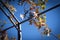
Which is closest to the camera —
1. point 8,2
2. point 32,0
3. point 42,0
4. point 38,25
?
point 38,25

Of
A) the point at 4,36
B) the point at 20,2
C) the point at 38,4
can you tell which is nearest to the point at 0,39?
the point at 4,36

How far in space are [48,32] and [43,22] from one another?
158 millimetres

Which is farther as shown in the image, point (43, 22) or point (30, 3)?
point (30, 3)

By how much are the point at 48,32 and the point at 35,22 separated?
0.64ft

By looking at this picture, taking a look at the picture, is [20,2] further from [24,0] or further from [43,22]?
[43,22]

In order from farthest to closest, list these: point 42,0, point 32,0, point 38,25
Answer: point 32,0 → point 42,0 → point 38,25

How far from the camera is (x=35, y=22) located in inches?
48.4

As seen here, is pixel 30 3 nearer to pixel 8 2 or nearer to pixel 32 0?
pixel 32 0

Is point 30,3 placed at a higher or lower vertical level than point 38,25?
higher

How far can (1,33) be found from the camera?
1443 millimetres

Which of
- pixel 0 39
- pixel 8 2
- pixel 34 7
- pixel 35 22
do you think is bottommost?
pixel 0 39

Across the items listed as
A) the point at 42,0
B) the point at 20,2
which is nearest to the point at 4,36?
the point at 20,2

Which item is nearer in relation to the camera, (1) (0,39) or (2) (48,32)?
(2) (48,32)

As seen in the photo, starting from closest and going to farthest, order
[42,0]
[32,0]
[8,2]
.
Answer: [42,0] → [32,0] → [8,2]
